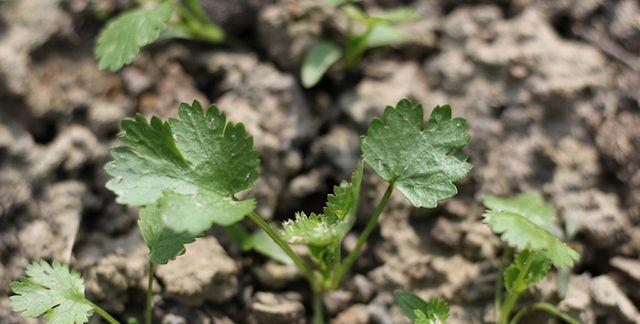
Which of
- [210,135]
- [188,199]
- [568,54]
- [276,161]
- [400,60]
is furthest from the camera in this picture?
[400,60]

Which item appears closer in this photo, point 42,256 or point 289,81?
point 42,256

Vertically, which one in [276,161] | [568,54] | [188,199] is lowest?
[276,161]

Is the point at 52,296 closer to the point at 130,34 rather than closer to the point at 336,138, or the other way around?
the point at 130,34

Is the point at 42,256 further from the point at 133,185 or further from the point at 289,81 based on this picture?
the point at 289,81

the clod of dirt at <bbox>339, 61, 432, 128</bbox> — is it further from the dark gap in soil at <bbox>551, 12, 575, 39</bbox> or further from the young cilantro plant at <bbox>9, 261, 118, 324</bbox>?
the young cilantro plant at <bbox>9, 261, 118, 324</bbox>

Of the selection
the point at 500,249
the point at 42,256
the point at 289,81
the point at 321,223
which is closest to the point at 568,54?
the point at 500,249

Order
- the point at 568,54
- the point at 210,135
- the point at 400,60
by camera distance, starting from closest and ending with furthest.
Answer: the point at 210,135
the point at 568,54
the point at 400,60

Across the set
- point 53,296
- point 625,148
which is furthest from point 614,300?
point 53,296
